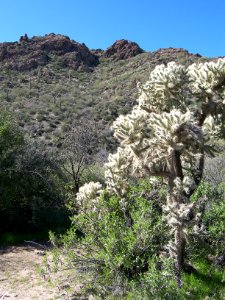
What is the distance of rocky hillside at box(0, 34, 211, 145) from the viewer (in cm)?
3315

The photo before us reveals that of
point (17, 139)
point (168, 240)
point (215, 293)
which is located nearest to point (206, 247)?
point (168, 240)

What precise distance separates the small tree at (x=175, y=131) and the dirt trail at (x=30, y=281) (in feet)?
5.88

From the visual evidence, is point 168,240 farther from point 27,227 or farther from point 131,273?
point 27,227

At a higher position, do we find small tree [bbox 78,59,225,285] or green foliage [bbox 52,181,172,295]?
small tree [bbox 78,59,225,285]

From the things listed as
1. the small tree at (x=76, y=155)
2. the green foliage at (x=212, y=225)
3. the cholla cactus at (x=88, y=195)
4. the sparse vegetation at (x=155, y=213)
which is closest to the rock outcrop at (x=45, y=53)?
the small tree at (x=76, y=155)

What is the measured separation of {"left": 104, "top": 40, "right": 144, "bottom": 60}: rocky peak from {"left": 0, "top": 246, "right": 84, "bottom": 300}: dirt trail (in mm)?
52098

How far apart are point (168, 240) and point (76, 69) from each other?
49742 mm

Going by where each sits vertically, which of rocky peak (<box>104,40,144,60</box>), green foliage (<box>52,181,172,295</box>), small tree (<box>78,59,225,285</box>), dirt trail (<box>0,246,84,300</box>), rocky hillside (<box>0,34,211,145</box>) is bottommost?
dirt trail (<box>0,246,84,300</box>)

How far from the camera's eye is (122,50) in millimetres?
61469

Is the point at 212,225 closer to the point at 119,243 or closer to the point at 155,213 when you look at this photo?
the point at 155,213

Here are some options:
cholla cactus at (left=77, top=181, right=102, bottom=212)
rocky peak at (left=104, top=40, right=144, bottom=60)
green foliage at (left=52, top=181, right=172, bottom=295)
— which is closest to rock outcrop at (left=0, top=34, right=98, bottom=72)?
rocky peak at (left=104, top=40, right=144, bottom=60)

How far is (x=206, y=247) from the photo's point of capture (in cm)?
693

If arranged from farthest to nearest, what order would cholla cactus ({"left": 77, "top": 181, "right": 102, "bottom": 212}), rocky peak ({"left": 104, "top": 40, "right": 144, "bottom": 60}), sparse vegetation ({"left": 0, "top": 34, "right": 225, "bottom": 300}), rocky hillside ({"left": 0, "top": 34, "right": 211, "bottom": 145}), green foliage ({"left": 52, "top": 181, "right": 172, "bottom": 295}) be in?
1. rocky peak ({"left": 104, "top": 40, "right": 144, "bottom": 60})
2. rocky hillside ({"left": 0, "top": 34, "right": 211, "bottom": 145})
3. cholla cactus ({"left": 77, "top": 181, "right": 102, "bottom": 212})
4. green foliage ({"left": 52, "top": 181, "right": 172, "bottom": 295})
5. sparse vegetation ({"left": 0, "top": 34, "right": 225, "bottom": 300})

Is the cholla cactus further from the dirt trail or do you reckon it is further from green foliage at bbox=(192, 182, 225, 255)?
green foliage at bbox=(192, 182, 225, 255)
